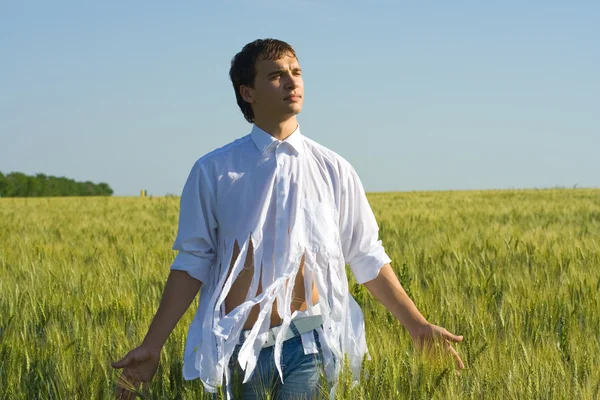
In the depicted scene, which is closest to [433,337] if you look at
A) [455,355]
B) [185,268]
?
[455,355]

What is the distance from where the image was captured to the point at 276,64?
1.87 m

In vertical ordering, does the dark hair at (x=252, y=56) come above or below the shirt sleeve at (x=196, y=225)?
above

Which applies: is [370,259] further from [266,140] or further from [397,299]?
[266,140]

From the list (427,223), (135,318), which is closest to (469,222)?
(427,223)

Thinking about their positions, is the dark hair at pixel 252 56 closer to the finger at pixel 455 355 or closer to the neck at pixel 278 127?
the neck at pixel 278 127

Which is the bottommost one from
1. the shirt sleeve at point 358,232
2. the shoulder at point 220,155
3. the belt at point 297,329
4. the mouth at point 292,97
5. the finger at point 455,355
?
the finger at point 455,355

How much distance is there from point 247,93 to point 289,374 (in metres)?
0.76

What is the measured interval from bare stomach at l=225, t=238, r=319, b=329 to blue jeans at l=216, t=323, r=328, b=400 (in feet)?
0.18

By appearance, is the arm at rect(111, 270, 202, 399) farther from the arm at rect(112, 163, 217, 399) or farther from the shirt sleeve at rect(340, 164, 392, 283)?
the shirt sleeve at rect(340, 164, 392, 283)

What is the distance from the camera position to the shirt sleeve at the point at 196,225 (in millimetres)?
1911

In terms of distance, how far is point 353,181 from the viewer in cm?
207

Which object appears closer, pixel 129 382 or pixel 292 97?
pixel 292 97

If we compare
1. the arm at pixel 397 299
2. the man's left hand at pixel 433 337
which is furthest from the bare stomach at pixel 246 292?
the man's left hand at pixel 433 337

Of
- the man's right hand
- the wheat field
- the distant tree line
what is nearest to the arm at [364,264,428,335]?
the wheat field
